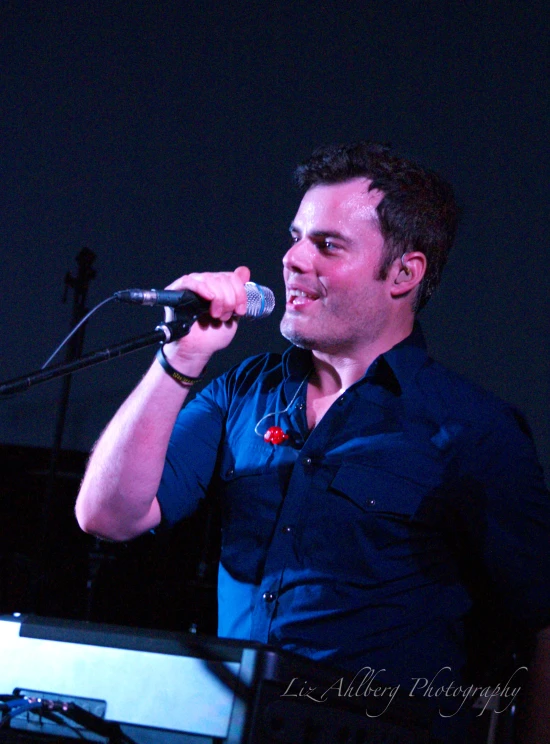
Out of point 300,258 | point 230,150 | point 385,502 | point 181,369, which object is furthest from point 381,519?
point 230,150

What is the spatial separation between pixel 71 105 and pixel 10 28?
21.7 inches

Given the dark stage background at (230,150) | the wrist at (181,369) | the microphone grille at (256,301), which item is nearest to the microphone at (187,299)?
the microphone grille at (256,301)

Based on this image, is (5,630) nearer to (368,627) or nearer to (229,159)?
(368,627)

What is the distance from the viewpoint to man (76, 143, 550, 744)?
1.57 m

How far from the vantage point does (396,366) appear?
72.4 inches

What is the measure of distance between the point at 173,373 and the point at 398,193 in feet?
2.51

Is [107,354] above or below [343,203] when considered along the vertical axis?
below

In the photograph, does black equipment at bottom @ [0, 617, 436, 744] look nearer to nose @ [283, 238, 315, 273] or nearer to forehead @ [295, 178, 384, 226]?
nose @ [283, 238, 315, 273]

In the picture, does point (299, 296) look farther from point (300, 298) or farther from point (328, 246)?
point (328, 246)

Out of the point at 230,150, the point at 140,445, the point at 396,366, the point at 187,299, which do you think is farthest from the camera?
the point at 230,150

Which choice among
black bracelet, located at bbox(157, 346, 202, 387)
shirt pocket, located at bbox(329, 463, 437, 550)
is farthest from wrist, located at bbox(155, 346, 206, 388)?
shirt pocket, located at bbox(329, 463, 437, 550)

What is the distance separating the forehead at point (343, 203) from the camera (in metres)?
1.88

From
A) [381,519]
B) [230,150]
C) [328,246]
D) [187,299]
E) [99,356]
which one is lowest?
[381,519]

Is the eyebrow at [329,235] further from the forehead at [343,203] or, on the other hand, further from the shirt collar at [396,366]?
the shirt collar at [396,366]
